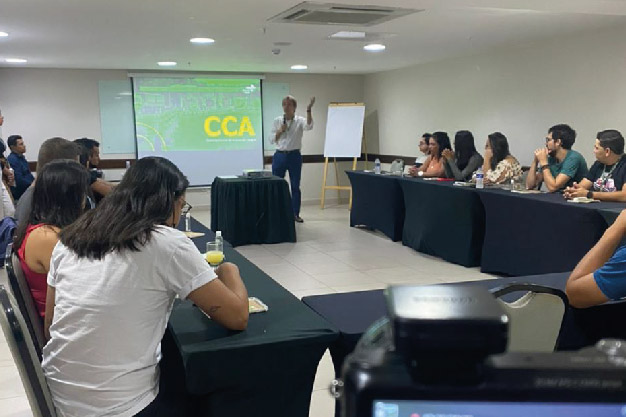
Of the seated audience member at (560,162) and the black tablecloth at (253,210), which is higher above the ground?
the seated audience member at (560,162)

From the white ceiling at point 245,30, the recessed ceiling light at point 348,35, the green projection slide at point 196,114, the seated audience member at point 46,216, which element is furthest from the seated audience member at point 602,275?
the green projection slide at point 196,114

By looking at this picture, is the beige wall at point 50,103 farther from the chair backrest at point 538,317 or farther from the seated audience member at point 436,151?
the chair backrest at point 538,317

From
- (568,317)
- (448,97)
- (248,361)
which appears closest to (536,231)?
(568,317)

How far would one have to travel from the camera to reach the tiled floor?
447 centimetres

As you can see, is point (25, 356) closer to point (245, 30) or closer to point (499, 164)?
point (245, 30)

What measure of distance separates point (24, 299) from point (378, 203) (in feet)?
16.0

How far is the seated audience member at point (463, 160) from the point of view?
567 centimetres

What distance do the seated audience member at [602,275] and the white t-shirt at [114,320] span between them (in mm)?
1149

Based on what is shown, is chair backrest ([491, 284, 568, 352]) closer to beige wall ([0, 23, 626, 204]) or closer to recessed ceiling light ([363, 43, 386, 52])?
beige wall ([0, 23, 626, 204])

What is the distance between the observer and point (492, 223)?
4621mm

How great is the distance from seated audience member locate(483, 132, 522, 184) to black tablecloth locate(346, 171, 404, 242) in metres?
0.99

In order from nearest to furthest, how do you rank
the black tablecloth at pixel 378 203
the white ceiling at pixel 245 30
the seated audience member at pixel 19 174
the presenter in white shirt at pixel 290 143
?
the white ceiling at pixel 245 30 < the seated audience member at pixel 19 174 < the black tablecloth at pixel 378 203 < the presenter in white shirt at pixel 290 143

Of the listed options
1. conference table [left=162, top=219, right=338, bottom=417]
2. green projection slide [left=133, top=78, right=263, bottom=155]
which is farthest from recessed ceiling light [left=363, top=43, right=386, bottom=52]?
conference table [left=162, top=219, right=338, bottom=417]

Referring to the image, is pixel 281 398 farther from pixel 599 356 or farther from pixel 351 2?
pixel 351 2
